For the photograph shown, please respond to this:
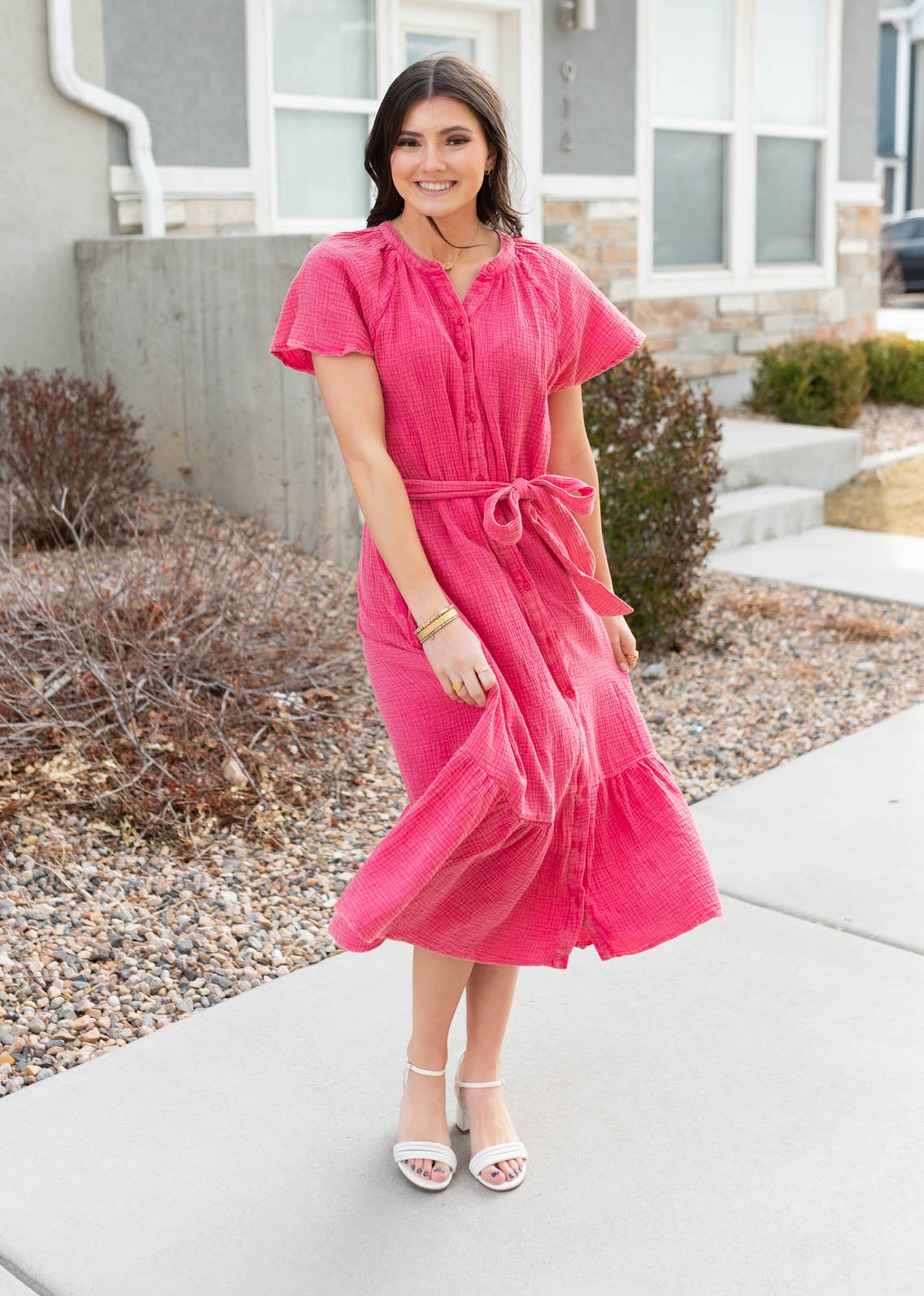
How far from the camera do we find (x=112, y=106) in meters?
6.48

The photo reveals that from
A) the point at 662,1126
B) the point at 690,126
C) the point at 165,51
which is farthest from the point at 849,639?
the point at 690,126

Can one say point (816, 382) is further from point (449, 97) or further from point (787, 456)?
point (449, 97)

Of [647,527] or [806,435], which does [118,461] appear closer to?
[647,527]

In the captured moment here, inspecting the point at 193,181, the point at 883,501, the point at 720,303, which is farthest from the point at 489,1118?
the point at 720,303

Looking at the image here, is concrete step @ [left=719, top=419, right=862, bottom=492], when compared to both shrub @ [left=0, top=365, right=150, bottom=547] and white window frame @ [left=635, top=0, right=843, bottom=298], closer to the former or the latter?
white window frame @ [left=635, top=0, right=843, bottom=298]

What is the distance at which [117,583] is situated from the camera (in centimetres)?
432

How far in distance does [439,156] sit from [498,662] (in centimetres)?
72

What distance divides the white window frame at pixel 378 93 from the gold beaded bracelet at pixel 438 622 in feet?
15.7

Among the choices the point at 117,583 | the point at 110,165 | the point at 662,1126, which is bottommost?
the point at 662,1126

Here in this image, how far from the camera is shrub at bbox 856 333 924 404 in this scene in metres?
10.7

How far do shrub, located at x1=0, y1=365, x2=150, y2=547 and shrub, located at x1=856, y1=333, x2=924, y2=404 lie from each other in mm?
6707

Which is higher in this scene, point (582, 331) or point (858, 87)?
point (858, 87)

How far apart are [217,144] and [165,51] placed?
0.49 m

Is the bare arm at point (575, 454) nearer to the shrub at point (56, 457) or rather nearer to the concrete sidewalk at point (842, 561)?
the shrub at point (56, 457)
